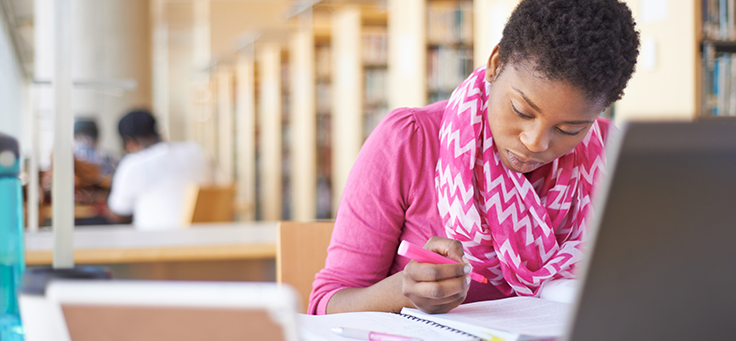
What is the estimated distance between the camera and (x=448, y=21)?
13.7 feet

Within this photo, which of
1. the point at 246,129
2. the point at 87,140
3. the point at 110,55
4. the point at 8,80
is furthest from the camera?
the point at 246,129

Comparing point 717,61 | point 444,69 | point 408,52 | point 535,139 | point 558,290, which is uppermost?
point 408,52

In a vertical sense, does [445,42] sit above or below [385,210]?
above

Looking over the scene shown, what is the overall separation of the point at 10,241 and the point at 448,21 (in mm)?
3744

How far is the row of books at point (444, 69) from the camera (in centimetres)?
416

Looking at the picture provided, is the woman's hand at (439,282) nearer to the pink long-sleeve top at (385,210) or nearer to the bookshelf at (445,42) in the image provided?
the pink long-sleeve top at (385,210)

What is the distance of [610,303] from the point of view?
440 mm

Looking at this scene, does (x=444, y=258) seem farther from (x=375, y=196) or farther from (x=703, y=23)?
(x=703, y=23)

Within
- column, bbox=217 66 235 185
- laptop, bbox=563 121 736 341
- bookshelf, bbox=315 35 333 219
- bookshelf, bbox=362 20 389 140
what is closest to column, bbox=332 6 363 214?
bookshelf, bbox=362 20 389 140

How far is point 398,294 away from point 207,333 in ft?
1.63

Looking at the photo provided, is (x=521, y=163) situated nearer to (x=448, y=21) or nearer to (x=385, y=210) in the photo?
(x=385, y=210)

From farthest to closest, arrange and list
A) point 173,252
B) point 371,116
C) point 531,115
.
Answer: point 371,116
point 173,252
point 531,115

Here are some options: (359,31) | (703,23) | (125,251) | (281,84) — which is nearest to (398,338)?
(125,251)

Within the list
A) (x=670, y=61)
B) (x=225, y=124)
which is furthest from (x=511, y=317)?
(x=225, y=124)
